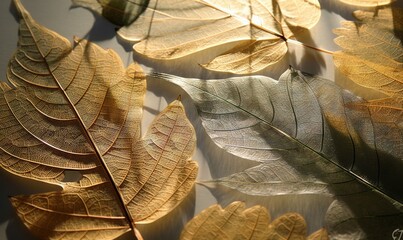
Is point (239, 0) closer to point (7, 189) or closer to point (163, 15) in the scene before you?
point (163, 15)

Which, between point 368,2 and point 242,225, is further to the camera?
point 368,2

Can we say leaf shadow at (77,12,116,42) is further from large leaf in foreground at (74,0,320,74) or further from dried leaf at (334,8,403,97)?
dried leaf at (334,8,403,97)

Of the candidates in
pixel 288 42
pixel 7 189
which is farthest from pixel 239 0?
pixel 7 189

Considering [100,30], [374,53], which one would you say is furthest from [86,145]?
[374,53]

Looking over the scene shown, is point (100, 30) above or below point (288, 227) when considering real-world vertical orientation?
above

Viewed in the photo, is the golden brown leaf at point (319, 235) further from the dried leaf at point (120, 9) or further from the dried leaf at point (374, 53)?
the dried leaf at point (120, 9)

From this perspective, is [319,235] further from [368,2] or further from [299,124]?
[368,2]
